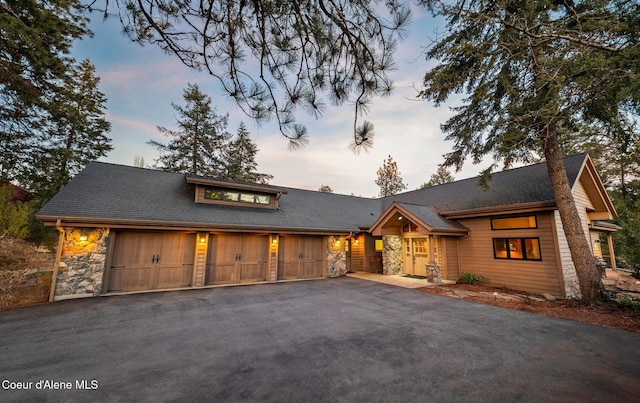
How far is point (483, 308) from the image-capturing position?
6277 mm

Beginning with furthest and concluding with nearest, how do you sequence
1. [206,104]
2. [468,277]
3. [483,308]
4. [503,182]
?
[206,104], [503,182], [468,277], [483,308]

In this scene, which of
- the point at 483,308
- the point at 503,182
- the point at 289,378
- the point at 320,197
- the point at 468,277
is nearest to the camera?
the point at 289,378

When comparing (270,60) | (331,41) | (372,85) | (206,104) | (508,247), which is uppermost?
(206,104)

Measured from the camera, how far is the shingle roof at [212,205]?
7.73 metres

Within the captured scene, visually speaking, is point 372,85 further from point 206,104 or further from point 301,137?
point 206,104

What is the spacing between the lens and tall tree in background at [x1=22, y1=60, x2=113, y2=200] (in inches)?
484

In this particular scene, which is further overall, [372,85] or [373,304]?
[373,304]

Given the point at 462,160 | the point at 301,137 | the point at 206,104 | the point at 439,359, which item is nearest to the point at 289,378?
the point at 439,359

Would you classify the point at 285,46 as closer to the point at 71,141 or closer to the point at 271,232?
the point at 271,232

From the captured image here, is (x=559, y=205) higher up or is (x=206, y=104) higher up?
(x=206, y=104)

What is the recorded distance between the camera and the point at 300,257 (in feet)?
35.9

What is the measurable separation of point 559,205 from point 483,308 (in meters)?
4.41

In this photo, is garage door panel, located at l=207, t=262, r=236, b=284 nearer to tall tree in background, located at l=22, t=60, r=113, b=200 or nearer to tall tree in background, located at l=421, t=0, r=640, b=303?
tall tree in background, located at l=421, t=0, r=640, b=303

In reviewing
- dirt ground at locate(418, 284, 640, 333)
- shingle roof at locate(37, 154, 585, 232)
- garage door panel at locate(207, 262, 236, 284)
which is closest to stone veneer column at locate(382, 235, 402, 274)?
shingle roof at locate(37, 154, 585, 232)
